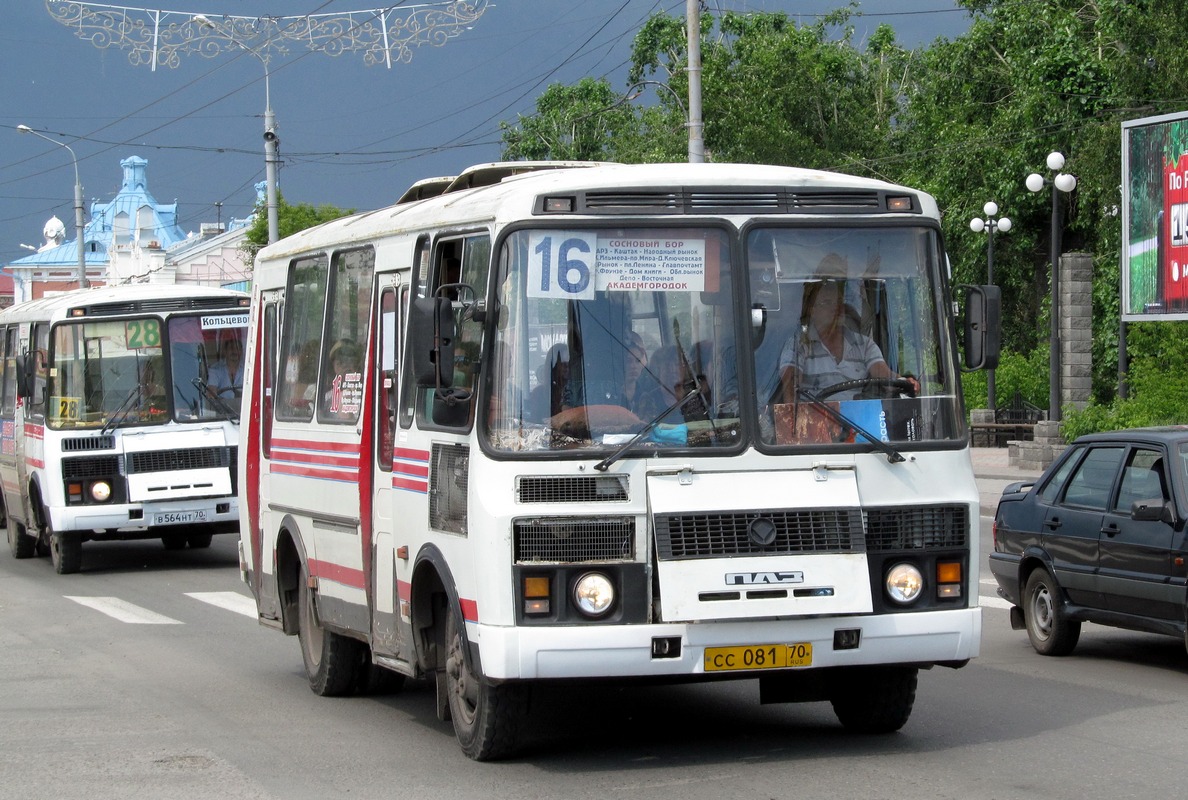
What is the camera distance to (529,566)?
7.38 metres

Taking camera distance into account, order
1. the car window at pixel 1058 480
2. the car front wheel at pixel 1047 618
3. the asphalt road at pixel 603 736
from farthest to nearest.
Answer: the car window at pixel 1058 480
the car front wheel at pixel 1047 618
the asphalt road at pixel 603 736

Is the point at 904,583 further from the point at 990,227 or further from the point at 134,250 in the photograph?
the point at 134,250

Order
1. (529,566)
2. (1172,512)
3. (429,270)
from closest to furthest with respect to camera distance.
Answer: (529,566)
(429,270)
(1172,512)

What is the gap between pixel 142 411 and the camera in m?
19.1

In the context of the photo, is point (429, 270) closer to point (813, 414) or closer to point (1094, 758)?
point (813, 414)

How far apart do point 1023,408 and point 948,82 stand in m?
12.2

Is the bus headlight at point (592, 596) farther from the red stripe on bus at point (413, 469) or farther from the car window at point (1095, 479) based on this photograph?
the car window at point (1095, 479)

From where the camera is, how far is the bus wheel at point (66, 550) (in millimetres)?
19656

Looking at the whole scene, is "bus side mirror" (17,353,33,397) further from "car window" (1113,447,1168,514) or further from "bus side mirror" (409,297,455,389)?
"bus side mirror" (409,297,455,389)

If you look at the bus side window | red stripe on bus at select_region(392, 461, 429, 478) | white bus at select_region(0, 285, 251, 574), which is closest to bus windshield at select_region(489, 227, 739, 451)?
red stripe on bus at select_region(392, 461, 429, 478)

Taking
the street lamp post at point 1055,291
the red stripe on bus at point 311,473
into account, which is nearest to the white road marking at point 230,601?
the red stripe on bus at point 311,473

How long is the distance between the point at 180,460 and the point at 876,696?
12374 millimetres

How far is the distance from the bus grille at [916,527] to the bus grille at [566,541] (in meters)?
1.12

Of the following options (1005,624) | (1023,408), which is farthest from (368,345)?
(1023,408)
